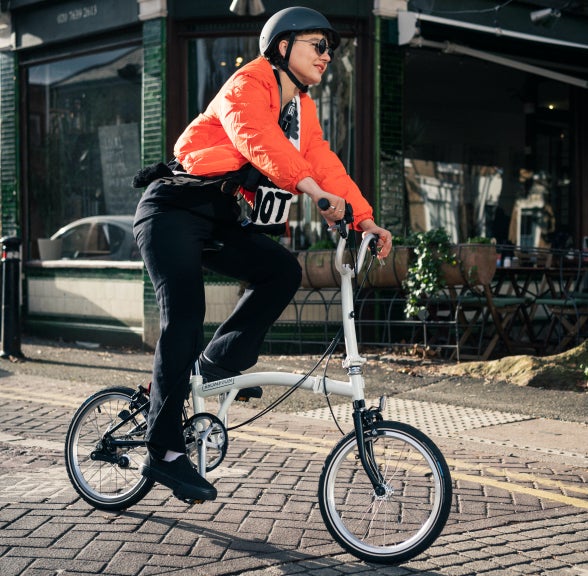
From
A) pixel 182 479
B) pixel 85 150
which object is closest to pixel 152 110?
pixel 85 150

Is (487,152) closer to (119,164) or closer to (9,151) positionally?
(119,164)

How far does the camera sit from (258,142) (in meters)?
3.83

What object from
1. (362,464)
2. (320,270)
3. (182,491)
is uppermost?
(320,270)

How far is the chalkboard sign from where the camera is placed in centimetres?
1184

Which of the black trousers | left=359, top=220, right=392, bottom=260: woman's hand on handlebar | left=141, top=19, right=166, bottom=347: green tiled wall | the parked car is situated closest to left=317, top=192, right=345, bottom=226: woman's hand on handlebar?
left=359, top=220, right=392, bottom=260: woman's hand on handlebar

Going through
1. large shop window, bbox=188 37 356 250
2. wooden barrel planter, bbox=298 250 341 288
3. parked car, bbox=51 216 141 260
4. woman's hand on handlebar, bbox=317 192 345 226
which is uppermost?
large shop window, bbox=188 37 356 250

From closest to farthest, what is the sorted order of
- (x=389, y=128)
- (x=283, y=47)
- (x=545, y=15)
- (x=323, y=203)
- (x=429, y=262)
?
(x=323, y=203)
(x=283, y=47)
(x=429, y=262)
(x=389, y=128)
(x=545, y=15)

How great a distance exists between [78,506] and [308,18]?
2.40 meters

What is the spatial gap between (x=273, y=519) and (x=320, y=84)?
23.9ft

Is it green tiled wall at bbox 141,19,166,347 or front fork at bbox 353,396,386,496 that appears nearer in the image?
front fork at bbox 353,396,386,496

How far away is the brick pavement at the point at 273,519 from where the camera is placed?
3.79 meters

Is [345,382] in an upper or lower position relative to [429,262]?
lower

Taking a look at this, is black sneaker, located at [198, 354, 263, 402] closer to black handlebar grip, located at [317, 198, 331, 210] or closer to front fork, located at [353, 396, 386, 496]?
front fork, located at [353, 396, 386, 496]

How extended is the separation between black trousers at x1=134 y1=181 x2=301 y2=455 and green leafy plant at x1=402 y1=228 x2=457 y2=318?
5045 mm
